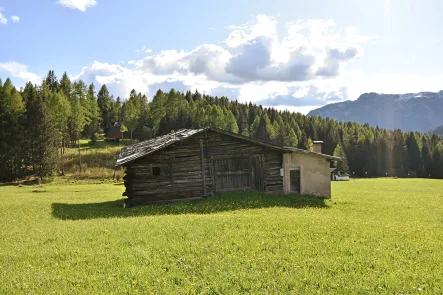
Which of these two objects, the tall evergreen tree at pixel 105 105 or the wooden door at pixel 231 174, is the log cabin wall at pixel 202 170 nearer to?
the wooden door at pixel 231 174

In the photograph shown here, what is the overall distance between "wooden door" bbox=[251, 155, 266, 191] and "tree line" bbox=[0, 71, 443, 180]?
4217 cm

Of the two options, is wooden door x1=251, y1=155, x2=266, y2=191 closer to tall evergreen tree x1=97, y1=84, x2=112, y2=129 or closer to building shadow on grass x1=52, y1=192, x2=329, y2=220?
building shadow on grass x1=52, y1=192, x2=329, y2=220

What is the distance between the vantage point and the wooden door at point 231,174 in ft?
87.2

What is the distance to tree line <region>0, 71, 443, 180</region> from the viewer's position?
57.9 metres

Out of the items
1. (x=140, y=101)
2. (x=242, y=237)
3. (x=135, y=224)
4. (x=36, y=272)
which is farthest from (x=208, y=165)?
(x=140, y=101)

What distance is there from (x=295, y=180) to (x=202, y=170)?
739 cm

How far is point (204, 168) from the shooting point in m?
26.3

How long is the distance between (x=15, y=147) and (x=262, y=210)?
50.0 metres

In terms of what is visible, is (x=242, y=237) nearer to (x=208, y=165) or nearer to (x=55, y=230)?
(x=55, y=230)

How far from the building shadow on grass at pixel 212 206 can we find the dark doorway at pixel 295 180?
7.53ft

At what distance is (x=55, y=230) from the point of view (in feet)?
49.3

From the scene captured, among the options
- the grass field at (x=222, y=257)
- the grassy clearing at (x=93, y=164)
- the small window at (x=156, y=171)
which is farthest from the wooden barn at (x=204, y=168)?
the grassy clearing at (x=93, y=164)

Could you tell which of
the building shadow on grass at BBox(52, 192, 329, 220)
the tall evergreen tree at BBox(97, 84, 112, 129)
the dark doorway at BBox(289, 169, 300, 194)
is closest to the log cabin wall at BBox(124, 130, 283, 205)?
the dark doorway at BBox(289, 169, 300, 194)

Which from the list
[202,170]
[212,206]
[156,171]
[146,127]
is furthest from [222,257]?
[146,127]
